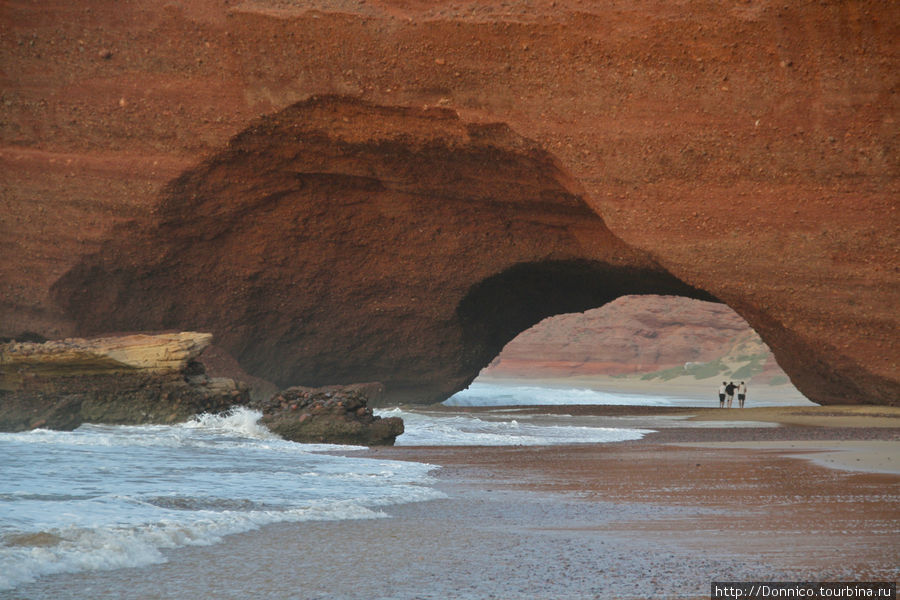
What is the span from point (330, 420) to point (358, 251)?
8414mm

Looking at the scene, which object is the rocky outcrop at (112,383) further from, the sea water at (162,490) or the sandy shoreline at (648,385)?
the sandy shoreline at (648,385)

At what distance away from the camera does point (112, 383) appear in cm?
1356

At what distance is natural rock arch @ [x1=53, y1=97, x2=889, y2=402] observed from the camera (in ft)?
55.5

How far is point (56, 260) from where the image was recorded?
1780 centimetres

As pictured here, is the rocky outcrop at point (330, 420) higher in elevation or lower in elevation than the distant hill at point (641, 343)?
lower

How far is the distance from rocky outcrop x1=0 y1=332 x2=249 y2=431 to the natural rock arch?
4565 millimetres

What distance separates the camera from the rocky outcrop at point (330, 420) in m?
11.4

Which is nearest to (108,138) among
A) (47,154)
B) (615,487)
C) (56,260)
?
(47,154)

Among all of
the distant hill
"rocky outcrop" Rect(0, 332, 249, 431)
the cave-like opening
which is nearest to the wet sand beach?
"rocky outcrop" Rect(0, 332, 249, 431)

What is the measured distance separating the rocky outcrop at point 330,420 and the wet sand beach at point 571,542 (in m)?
3.22

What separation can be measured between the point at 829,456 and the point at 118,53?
13.7m

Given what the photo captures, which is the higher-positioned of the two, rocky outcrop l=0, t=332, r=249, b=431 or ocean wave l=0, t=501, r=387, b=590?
rocky outcrop l=0, t=332, r=249, b=431

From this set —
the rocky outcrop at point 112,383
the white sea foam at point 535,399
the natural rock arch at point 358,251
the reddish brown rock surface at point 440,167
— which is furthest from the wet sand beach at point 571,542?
the white sea foam at point 535,399

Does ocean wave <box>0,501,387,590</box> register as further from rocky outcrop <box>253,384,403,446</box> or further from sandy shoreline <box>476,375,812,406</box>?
sandy shoreline <box>476,375,812,406</box>
